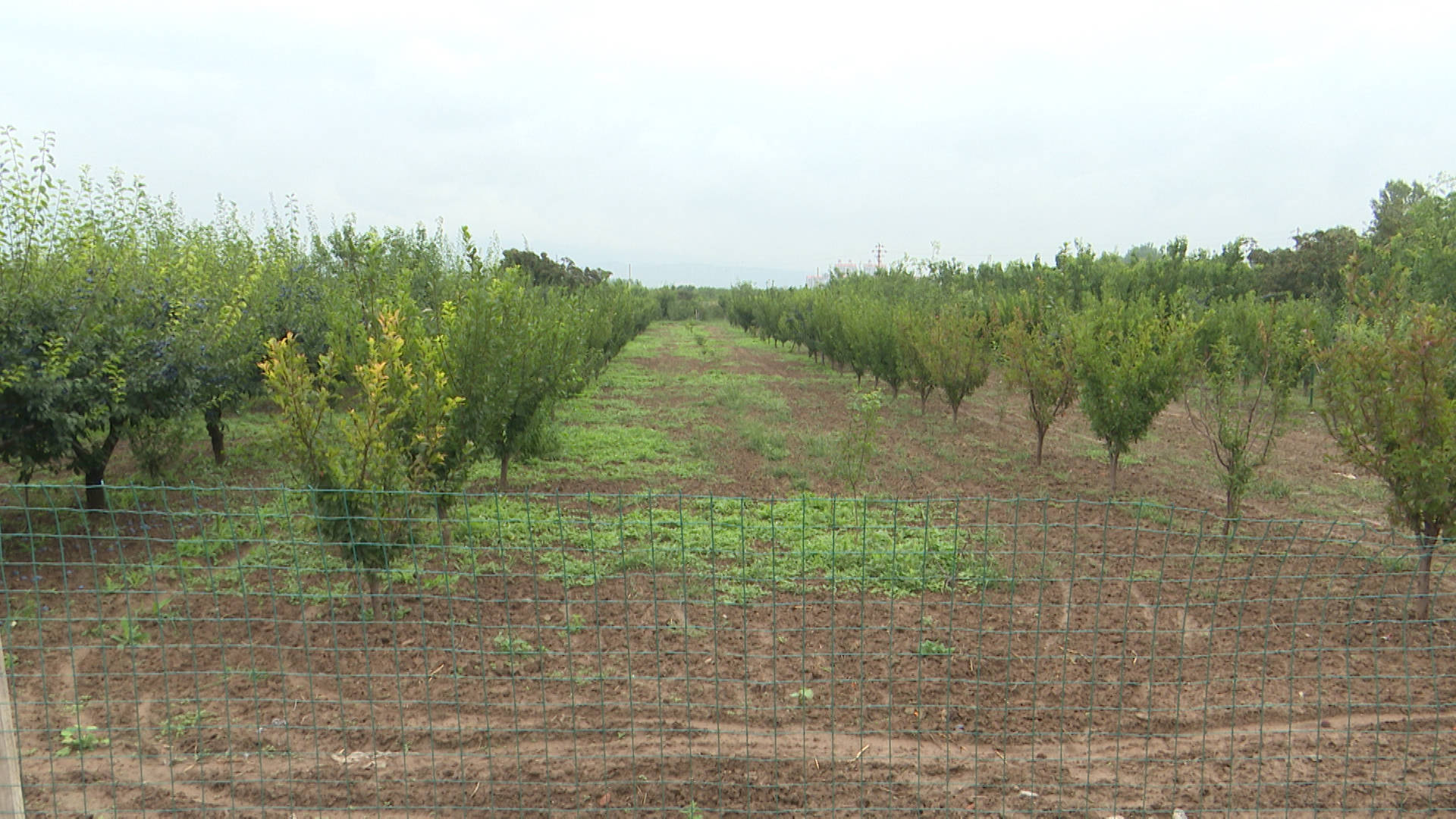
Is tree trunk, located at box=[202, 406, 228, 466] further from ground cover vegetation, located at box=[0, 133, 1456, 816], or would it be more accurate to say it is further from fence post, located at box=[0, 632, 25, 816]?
fence post, located at box=[0, 632, 25, 816]

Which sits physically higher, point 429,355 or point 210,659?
point 429,355

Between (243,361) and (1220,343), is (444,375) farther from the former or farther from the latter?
(1220,343)

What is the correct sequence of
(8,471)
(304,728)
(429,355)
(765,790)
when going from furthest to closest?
(8,471)
(429,355)
(304,728)
(765,790)

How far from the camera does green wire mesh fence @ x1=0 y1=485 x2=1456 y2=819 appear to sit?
11.7ft

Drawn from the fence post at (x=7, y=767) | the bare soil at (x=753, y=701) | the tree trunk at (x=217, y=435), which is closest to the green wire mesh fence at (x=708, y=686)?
the bare soil at (x=753, y=701)

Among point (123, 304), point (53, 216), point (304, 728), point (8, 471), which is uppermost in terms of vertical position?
point (53, 216)

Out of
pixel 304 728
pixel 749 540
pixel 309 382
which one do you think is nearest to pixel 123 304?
pixel 309 382

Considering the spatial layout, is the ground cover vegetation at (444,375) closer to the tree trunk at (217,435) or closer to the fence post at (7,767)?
the tree trunk at (217,435)

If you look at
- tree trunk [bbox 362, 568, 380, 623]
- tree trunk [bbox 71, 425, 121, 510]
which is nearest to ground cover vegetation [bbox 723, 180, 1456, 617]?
tree trunk [bbox 362, 568, 380, 623]

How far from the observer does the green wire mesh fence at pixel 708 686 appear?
11.7ft

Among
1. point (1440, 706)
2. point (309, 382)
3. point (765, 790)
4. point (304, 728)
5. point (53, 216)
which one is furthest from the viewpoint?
point (53, 216)

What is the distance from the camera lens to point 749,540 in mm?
6965

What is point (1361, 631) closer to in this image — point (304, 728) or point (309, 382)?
point (304, 728)

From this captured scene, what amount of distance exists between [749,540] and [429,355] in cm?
292
